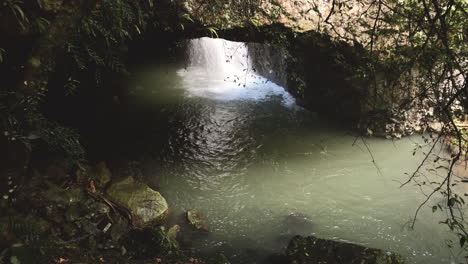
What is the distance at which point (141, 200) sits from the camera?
583 centimetres

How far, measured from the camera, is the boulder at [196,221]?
563 centimetres

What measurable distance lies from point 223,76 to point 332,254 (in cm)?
1106

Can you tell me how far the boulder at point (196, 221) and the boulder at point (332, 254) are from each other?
1.66 metres

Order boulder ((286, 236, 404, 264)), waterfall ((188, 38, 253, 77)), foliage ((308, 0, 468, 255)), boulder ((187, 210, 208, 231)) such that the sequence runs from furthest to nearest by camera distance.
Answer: waterfall ((188, 38, 253, 77))
boulder ((187, 210, 208, 231))
boulder ((286, 236, 404, 264))
foliage ((308, 0, 468, 255))

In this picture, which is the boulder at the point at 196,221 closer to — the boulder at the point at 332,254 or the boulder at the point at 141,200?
the boulder at the point at 141,200

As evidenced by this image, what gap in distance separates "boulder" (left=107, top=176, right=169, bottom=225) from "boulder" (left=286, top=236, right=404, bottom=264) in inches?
96.4

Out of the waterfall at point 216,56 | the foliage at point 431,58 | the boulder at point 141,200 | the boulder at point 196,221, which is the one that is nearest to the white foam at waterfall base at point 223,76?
the waterfall at point 216,56

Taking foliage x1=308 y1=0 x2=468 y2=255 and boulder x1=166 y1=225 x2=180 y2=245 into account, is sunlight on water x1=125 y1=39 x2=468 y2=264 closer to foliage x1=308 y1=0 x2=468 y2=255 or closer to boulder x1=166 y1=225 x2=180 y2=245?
boulder x1=166 y1=225 x2=180 y2=245

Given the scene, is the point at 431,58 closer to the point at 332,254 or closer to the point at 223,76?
the point at 332,254

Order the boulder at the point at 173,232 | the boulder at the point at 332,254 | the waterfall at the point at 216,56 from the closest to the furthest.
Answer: the boulder at the point at 332,254 → the boulder at the point at 173,232 → the waterfall at the point at 216,56

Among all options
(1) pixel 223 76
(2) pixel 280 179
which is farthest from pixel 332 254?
(1) pixel 223 76

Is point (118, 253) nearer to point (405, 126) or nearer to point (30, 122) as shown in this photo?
point (30, 122)

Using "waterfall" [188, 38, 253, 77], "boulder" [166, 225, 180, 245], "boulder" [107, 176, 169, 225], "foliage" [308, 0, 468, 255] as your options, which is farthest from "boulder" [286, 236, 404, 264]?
"waterfall" [188, 38, 253, 77]

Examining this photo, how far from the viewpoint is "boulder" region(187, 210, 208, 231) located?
5633mm
